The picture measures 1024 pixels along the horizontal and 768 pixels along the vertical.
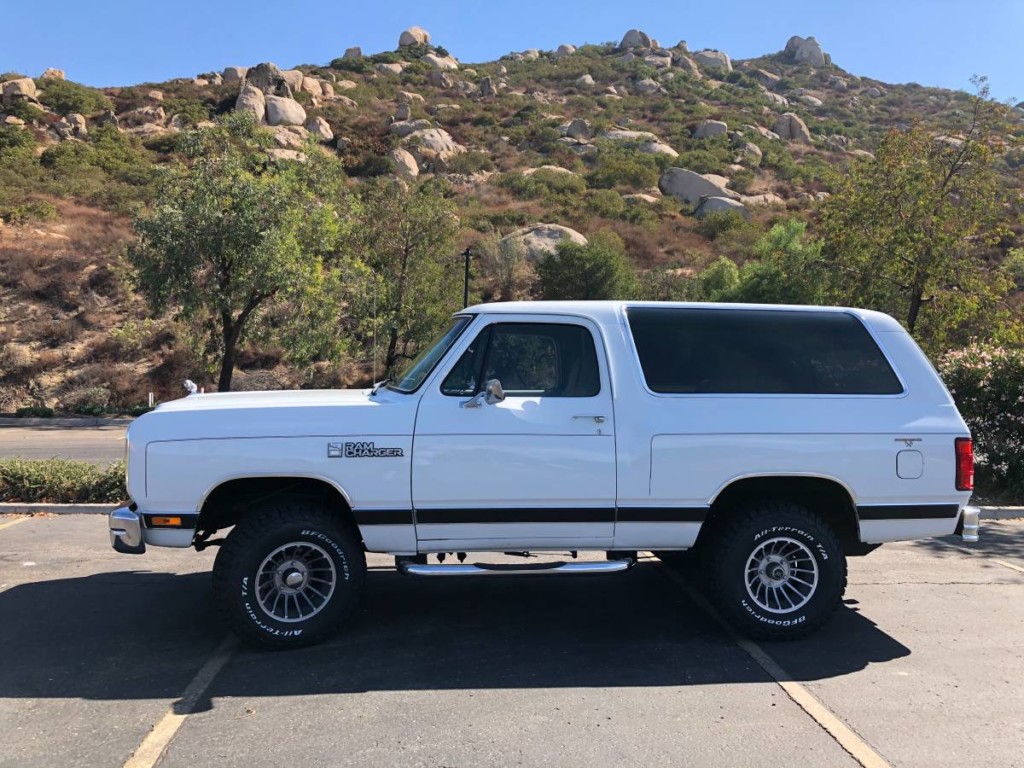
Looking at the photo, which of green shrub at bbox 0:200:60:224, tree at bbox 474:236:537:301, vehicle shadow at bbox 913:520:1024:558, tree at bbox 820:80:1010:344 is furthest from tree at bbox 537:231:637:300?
green shrub at bbox 0:200:60:224

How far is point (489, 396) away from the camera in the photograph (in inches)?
181

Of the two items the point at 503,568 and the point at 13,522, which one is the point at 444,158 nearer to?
the point at 13,522

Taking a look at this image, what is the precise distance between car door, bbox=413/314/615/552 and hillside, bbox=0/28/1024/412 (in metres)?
11.1

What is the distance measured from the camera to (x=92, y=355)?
27750 mm

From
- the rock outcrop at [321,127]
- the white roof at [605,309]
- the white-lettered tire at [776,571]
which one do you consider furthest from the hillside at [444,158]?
the white-lettered tire at [776,571]

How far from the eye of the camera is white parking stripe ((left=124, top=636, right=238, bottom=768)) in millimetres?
3461

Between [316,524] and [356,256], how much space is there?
20.2 m

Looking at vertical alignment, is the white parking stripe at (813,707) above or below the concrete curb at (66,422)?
below

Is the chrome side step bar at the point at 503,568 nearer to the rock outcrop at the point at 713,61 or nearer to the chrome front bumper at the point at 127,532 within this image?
the chrome front bumper at the point at 127,532

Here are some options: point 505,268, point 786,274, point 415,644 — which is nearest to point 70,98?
point 505,268

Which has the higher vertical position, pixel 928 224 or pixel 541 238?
pixel 541 238

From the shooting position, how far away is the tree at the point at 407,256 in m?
24.5

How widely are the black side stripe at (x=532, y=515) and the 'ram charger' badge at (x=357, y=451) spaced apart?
330mm

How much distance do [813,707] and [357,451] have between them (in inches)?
112
